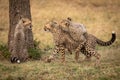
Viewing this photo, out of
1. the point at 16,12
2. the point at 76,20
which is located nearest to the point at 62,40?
the point at 16,12

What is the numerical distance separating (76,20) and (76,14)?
0.78 meters

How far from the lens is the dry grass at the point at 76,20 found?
10.7 m

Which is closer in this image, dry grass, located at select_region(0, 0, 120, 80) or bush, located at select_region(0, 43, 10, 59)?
dry grass, located at select_region(0, 0, 120, 80)

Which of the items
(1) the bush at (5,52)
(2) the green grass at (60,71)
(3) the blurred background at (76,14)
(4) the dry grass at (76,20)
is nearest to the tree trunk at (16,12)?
(1) the bush at (5,52)

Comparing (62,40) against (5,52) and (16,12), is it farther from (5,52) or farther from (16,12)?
(5,52)

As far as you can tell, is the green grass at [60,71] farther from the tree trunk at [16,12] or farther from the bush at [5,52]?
the tree trunk at [16,12]

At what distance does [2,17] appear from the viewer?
19.9 metres

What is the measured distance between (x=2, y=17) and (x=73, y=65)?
915cm

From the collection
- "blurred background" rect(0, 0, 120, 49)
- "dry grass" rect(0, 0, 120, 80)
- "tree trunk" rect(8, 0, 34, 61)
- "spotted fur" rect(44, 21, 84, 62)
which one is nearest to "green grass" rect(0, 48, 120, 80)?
"dry grass" rect(0, 0, 120, 80)

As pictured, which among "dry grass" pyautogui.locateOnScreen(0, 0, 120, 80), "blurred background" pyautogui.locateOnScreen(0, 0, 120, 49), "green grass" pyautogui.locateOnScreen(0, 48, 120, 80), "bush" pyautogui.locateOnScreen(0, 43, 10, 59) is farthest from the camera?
"blurred background" pyautogui.locateOnScreen(0, 0, 120, 49)

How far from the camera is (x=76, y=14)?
20.1 m

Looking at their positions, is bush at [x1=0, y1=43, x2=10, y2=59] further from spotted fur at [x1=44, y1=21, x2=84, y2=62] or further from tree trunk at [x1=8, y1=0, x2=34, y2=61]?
spotted fur at [x1=44, y1=21, x2=84, y2=62]

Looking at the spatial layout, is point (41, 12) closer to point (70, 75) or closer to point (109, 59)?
point (109, 59)

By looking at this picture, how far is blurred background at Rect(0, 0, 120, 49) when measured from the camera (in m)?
17.7
